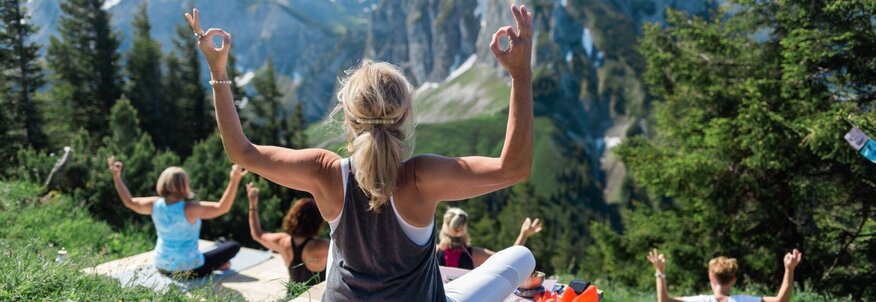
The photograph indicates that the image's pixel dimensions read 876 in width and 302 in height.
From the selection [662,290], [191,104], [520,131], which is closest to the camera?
[520,131]

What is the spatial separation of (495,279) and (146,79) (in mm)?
38448

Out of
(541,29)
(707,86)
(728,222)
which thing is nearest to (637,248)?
(728,222)

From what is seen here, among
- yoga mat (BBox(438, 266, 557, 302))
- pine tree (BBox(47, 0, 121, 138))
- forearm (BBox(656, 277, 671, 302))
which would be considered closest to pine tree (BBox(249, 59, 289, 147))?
pine tree (BBox(47, 0, 121, 138))

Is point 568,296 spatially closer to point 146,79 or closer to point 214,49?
point 214,49

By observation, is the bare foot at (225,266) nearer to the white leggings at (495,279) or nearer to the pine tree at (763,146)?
the white leggings at (495,279)

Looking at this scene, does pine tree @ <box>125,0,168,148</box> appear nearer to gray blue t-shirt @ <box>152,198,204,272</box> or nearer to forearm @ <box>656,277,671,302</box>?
gray blue t-shirt @ <box>152,198,204,272</box>

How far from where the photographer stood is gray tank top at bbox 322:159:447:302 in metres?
2.22

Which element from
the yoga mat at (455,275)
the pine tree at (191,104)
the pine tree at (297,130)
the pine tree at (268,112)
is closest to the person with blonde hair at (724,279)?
the yoga mat at (455,275)

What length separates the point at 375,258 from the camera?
2.28 metres

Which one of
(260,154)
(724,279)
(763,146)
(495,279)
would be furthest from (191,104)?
(260,154)

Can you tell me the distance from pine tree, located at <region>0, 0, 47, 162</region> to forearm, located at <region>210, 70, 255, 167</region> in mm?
23963

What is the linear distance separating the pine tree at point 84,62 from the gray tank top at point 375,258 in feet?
112

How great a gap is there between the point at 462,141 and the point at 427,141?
8840mm

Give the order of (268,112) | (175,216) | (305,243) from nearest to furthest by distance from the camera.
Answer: (305,243) → (175,216) → (268,112)
